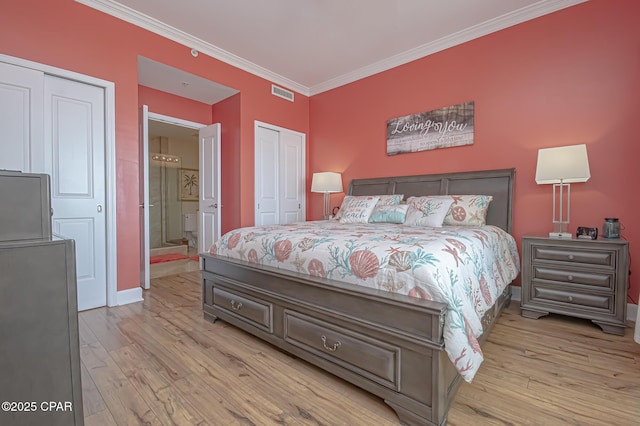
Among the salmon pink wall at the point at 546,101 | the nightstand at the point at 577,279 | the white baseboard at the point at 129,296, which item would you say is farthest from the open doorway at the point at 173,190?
the nightstand at the point at 577,279

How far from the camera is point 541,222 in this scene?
2.96m

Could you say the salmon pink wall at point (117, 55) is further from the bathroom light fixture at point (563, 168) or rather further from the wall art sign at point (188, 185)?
the wall art sign at point (188, 185)

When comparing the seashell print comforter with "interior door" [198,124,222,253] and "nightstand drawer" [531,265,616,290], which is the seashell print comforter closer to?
"nightstand drawer" [531,265,616,290]

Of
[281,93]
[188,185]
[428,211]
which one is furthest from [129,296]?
[188,185]

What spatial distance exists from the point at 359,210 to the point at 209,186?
2343 mm

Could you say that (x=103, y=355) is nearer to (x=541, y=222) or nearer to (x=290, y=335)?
(x=290, y=335)

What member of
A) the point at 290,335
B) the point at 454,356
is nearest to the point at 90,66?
the point at 290,335

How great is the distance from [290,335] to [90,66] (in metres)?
3.09

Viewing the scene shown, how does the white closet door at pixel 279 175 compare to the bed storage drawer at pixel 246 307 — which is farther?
the white closet door at pixel 279 175

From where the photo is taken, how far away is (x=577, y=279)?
7.79ft

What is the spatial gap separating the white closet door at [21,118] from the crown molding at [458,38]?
354 cm

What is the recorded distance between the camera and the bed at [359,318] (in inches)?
50.2

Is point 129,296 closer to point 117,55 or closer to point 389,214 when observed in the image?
point 117,55

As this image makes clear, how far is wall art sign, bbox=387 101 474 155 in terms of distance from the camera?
3.42 meters
